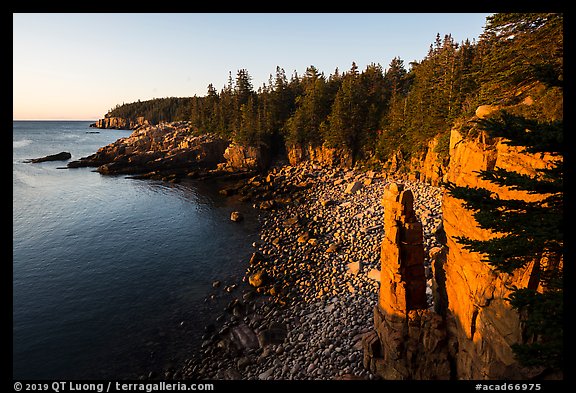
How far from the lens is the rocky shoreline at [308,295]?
1506 cm

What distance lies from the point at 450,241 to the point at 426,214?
16.5 m

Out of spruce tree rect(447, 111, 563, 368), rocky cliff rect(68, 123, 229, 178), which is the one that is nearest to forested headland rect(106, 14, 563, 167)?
spruce tree rect(447, 111, 563, 368)

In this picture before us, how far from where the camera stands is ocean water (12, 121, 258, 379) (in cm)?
1689

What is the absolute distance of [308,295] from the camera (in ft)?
66.8

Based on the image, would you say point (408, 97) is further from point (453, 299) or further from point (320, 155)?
point (453, 299)

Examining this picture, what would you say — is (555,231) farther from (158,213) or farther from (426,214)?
(158,213)

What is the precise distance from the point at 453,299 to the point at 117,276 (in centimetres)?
2631

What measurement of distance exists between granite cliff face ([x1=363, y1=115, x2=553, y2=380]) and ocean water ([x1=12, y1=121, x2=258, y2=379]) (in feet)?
40.3

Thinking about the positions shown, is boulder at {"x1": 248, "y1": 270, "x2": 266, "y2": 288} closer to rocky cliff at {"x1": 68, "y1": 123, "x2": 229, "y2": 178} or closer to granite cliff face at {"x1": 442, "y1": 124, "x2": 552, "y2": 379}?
granite cliff face at {"x1": 442, "y1": 124, "x2": 552, "y2": 379}

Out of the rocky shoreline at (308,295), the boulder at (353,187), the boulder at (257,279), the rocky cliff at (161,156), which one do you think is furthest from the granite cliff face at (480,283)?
the rocky cliff at (161,156)

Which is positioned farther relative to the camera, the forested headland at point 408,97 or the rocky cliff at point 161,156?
the rocky cliff at point 161,156

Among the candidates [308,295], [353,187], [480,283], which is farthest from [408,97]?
[480,283]

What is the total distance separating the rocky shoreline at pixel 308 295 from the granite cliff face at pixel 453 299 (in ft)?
9.54

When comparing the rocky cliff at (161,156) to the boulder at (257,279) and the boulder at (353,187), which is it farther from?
the boulder at (257,279)
